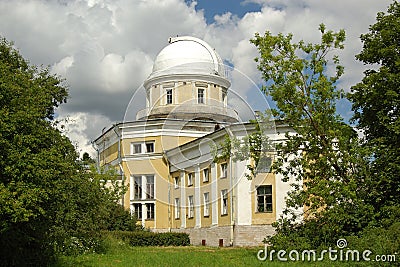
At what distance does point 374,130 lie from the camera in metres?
26.2

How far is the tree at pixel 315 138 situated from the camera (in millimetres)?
23078

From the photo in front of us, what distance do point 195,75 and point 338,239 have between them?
33.7 metres

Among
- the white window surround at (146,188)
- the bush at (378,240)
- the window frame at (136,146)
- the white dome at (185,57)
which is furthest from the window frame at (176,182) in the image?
the bush at (378,240)

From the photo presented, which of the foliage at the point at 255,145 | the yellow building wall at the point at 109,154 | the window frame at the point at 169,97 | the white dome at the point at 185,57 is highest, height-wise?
the white dome at the point at 185,57

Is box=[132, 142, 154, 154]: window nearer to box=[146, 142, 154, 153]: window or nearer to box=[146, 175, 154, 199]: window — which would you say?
box=[146, 142, 154, 153]: window

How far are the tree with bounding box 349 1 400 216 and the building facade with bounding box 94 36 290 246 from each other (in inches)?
506

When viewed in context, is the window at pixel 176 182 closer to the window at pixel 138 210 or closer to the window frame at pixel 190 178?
the window frame at pixel 190 178

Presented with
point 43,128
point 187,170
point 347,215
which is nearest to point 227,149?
point 347,215

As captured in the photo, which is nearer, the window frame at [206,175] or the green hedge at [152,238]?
the green hedge at [152,238]

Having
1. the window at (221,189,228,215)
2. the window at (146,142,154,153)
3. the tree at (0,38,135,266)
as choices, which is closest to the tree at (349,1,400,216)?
the tree at (0,38,135,266)

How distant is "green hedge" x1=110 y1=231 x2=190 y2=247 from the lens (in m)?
42.6

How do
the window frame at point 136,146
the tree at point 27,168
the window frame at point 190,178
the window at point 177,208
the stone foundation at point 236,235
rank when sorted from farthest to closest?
the window frame at point 136,146, the window at point 177,208, the window frame at point 190,178, the stone foundation at point 236,235, the tree at point 27,168

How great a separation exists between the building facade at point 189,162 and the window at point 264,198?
71mm

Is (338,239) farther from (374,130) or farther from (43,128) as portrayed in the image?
(43,128)
